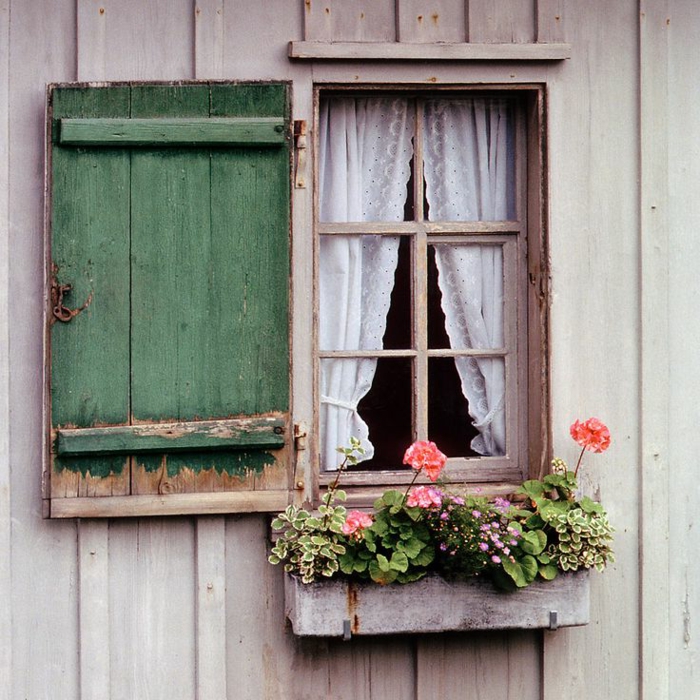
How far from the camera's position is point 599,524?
11.8 ft

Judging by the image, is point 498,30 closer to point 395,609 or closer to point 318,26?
point 318,26

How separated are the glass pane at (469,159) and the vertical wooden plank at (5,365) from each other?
1377mm

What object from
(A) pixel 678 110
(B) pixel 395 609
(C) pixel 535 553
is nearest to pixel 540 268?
(A) pixel 678 110

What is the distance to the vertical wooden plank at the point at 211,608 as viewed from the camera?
3635mm

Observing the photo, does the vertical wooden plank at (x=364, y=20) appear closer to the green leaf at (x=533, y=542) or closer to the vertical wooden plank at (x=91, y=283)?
the vertical wooden plank at (x=91, y=283)

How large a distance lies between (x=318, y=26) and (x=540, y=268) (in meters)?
1.08

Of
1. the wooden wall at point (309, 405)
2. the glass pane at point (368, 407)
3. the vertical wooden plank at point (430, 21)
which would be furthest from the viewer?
the glass pane at point (368, 407)

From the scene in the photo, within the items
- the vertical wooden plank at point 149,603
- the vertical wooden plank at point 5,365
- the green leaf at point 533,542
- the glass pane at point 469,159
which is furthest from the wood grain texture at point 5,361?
the green leaf at point 533,542

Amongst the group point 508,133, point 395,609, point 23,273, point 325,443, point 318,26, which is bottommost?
point 395,609

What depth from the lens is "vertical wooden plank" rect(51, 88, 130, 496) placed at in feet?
11.5

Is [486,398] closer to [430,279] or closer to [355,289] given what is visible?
[430,279]

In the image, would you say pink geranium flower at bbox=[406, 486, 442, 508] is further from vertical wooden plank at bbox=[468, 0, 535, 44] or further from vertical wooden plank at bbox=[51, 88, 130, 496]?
vertical wooden plank at bbox=[468, 0, 535, 44]

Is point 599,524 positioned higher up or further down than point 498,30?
further down

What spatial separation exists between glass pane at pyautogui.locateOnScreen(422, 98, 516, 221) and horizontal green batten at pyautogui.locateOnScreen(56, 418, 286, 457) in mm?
950
